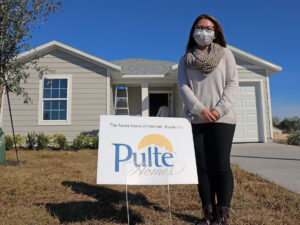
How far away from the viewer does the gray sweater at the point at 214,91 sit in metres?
1.71

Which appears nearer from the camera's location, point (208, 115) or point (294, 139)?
point (208, 115)

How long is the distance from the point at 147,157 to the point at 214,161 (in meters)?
0.54

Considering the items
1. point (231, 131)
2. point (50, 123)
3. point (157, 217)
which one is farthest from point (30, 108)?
point (231, 131)

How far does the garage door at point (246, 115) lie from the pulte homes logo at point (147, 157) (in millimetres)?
6802

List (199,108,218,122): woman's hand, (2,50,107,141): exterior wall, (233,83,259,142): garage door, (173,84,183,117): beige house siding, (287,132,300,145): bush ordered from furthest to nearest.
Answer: (173,84,183,117): beige house siding < (233,83,259,142): garage door < (287,132,300,145): bush < (2,50,107,141): exterior wall < (199,108,218,122): woman's hand

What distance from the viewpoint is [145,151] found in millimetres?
1740

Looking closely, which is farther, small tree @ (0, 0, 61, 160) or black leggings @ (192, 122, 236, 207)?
small tree @ (0, 0, 61, 160)

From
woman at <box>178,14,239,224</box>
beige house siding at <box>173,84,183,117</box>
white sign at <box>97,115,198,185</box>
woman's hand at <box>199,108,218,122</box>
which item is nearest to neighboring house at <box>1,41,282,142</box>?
beige house siding at <box>173,84,183,117</box>

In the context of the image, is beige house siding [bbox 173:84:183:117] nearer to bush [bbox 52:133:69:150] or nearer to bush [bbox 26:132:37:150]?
bush [bbox 52:133:69:150]

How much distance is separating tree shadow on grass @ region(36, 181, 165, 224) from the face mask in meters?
1.70

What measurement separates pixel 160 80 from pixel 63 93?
3.88 m

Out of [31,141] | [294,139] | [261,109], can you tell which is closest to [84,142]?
[31,141]

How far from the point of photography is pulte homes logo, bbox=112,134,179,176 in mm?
1673

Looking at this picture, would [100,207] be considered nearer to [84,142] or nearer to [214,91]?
[214,91]
